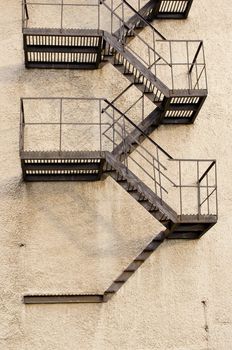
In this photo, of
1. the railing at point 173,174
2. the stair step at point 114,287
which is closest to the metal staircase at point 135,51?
the railing at point 173,174

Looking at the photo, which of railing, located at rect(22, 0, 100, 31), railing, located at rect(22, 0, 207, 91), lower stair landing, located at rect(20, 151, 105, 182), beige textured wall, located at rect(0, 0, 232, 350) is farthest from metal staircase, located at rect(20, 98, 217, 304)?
railing, located at rect(22, 0, 100, 31)

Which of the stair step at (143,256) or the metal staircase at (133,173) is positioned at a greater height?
the metal staircase at (133,173)

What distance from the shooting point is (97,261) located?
14844 millimetres

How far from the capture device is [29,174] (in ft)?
49.6

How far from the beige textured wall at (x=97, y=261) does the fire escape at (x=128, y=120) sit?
0.26 metres

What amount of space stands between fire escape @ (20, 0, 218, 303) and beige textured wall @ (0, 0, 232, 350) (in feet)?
0.84

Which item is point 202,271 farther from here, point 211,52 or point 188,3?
point 188,3

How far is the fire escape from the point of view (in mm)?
14438

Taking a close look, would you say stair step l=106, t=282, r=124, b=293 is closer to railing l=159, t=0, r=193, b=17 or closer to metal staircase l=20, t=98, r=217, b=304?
metal staircase l=20, t=98, r=217, b=304

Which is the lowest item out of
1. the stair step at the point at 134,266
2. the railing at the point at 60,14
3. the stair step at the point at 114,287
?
the stair step at the point at 114,287

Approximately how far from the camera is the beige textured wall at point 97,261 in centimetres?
1442

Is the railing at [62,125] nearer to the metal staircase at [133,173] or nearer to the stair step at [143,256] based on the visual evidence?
the metal staircase at [133,173]

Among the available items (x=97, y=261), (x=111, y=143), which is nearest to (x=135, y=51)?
(x=111, y=143)

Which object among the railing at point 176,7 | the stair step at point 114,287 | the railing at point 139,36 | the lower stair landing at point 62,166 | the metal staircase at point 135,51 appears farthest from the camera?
the railing at point 176,7
